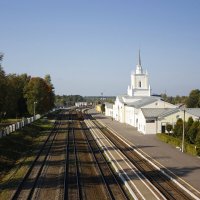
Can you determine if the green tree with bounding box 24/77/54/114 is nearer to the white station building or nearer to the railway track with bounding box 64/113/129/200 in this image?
the white station building

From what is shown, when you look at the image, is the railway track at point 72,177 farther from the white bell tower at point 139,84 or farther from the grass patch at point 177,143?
the white bell tower at point 139,84

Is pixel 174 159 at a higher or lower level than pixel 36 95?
lower

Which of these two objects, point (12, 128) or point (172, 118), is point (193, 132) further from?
point (12, 128)

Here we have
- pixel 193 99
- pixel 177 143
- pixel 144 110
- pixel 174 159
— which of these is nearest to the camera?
pixel 174 159

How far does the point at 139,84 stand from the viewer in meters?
80.0

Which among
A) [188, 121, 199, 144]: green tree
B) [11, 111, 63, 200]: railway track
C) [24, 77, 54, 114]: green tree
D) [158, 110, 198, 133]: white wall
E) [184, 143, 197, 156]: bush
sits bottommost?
[11, 111, 63, 200]: railway track

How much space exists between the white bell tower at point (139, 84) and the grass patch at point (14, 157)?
34.8 meters

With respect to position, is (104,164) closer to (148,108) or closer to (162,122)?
(162,122)

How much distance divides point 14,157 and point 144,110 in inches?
1030

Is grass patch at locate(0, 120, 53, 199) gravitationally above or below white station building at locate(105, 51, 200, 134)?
below

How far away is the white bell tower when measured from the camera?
79.5 meters

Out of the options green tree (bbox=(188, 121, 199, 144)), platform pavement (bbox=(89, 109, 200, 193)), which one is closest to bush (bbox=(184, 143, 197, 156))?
platform pavement (bbox=(89, 109, 200, 193))

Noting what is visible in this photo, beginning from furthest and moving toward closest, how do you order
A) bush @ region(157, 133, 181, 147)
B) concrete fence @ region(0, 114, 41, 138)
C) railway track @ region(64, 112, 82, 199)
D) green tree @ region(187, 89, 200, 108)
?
1. green tree @ region(187, 89, 200, 108)
2. concrete fence @ region(0, 114, 41, 138)
3. bush @ region(157, 133, 181, 147)
4. railway track @ region(64, 112, 82, 199)

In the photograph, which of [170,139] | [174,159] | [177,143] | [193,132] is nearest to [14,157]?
[174,159]
